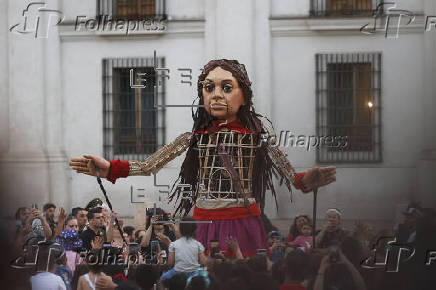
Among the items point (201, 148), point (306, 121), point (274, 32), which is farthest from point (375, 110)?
point (201, 148)

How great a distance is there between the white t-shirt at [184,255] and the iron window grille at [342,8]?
1.29m

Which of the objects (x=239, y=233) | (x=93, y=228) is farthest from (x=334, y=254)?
(x=93, y=228)

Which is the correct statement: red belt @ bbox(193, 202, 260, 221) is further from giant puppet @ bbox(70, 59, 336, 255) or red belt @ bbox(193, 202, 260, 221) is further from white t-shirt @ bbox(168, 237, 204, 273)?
white t-shirt @ bbox(168, 237, 204, 273)

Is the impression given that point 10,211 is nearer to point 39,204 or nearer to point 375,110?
point 39,204

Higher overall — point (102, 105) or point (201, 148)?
point (102, 105)

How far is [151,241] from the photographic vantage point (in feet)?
10.5

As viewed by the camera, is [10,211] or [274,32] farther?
[10,211]

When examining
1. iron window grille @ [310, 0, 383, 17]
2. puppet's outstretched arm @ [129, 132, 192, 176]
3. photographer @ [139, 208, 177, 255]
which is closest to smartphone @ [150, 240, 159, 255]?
photographer @ [139, 208, 177, 255]

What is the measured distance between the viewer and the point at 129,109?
10.3ft

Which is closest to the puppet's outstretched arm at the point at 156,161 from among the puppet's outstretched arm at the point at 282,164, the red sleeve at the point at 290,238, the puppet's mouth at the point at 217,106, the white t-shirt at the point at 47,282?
the puppet's mouth at the point at 217,106

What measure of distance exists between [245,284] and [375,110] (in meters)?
1.06

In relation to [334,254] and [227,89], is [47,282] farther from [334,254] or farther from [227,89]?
[334,254]

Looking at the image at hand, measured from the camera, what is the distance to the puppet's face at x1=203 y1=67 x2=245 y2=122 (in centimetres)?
318

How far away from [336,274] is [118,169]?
3.94ft
